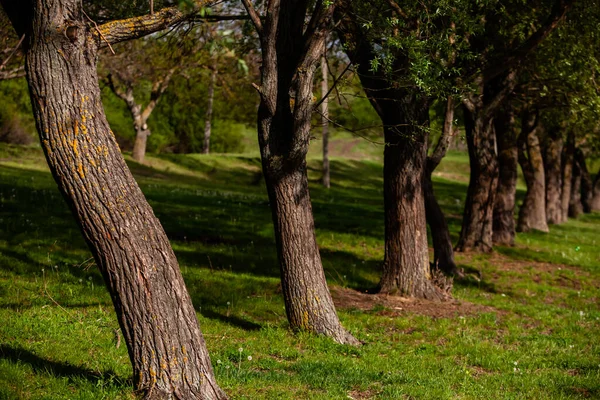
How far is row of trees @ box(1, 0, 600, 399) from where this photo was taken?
6.32 metres

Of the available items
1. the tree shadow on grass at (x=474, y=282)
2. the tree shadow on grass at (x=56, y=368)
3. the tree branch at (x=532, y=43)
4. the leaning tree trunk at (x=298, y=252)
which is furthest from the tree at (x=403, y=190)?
the tree shadow on grass at (x=56, y=368)

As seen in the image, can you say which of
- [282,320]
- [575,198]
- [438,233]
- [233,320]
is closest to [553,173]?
[575,198]

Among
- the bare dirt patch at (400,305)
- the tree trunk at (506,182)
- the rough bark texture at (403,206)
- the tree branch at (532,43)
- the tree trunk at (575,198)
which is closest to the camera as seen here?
the bare dirt patch at (400,305)

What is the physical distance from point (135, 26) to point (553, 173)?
32.7 m

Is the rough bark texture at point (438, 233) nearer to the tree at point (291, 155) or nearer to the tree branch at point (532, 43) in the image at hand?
the tree branch at point (532, 43)

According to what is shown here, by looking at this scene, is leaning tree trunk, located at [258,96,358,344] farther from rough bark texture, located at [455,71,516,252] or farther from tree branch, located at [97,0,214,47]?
rough bark texture, located at [455,71,516,252]

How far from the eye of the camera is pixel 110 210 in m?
6.36

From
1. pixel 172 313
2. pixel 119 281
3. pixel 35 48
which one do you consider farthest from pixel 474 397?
pixel 35 48

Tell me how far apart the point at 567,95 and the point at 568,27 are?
2.31 m

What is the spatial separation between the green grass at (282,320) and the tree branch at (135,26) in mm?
3056

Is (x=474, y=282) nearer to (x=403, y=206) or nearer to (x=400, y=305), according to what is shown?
(x=400, y=305)

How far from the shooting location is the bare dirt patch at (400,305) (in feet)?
45.1

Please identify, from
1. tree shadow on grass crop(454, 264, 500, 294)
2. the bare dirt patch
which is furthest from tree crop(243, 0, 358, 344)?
tree shadow on grass crop(454, 264, 500, 294)

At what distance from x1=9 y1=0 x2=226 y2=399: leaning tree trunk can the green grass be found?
0.70 meters
